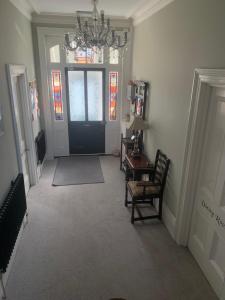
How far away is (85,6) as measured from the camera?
3943 mm

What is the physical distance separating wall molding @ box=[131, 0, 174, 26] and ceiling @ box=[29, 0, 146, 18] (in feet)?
0.22

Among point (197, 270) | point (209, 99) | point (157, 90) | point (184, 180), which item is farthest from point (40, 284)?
point (157, 90)

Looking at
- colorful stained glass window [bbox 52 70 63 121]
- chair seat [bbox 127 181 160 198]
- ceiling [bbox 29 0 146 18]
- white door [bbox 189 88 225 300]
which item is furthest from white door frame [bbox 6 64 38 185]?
white door [bbox 189 88 225 300]

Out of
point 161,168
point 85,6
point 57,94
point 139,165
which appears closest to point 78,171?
point 139,165

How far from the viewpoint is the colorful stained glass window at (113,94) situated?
17.5 ft

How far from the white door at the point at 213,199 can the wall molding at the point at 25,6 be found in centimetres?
316

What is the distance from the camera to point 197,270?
2541 mm

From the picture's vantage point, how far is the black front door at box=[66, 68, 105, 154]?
17.1 ft

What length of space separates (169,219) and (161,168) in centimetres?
73

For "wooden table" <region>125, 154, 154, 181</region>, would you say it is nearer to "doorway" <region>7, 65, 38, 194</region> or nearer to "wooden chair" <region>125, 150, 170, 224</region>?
"wooden chair" <region>125, 150, 170, 224</region>

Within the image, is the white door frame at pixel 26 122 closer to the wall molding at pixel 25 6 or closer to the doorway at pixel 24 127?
the doorway at pixel 24 127

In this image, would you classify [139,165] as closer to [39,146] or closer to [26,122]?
[26,122]

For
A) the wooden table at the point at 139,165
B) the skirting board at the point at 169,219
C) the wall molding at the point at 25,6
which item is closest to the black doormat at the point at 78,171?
the wooden table at the point at 139,165

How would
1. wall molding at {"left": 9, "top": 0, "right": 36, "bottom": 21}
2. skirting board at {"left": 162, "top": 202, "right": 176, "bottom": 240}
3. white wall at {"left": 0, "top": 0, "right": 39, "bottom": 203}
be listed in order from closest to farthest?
white wall at {"left": 0, "top": 0, "right": 39, "bottom": 203}, skirting board at {"left": 162, "top": 202, "right": 176, "bottom": 240}, wall molding at {"left": 9, "top": 0, "right": 36, "bottom": 21}
